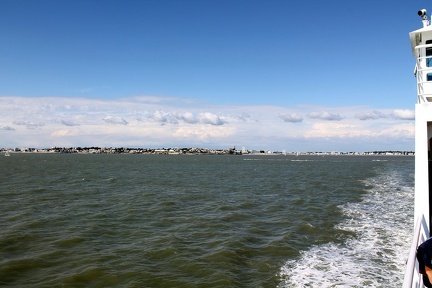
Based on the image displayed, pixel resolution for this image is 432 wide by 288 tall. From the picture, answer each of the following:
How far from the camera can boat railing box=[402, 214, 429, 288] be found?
4758 mm

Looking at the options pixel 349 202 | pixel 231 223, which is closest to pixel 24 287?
pixel 231 223

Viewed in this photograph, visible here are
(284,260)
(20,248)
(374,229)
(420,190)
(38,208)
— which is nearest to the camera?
(420,190)

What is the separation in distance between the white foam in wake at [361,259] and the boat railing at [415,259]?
435cm

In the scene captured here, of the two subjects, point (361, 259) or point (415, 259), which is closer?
point (415, 259)

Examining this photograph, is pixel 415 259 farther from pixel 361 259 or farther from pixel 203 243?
pixel 203 243

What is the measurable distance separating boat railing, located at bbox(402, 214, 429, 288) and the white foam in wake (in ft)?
14.3

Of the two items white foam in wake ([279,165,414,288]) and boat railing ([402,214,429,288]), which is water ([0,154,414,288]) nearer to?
white foam in wake ([279,165,414,288])

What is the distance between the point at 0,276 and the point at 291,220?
16016 millimetres

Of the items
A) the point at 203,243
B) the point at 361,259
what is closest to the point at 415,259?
the point at 361,259

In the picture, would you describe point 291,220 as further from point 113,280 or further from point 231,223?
point 113,280

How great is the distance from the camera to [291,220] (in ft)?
73.0

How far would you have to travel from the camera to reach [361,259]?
14.4 metres

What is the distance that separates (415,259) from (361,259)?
9383mm

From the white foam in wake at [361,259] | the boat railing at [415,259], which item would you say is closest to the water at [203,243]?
the white foam in wake at [361,259]
